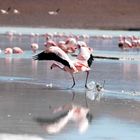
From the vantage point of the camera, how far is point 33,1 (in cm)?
7681

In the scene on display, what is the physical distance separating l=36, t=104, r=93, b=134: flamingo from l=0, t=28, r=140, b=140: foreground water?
0.13m

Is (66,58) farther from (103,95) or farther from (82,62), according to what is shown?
(103,95)

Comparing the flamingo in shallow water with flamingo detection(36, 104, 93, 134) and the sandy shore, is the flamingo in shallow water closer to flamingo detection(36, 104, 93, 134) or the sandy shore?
flamingo detection(36, 104, 93, 134)

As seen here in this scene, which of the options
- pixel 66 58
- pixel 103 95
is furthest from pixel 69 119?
pixel 66 58

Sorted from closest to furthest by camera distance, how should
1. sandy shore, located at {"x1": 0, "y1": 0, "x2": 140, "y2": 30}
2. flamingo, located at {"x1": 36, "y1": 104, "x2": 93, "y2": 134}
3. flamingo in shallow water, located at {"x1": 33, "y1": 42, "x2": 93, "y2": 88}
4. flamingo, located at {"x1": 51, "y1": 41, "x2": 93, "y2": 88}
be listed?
flamingo, located at {"x1": 36, "y1": 104, "x2": 93, "y2": 134}
flamingo in shallow water, located at {"x1": 33, "y1": 42, "x2": 93, "y2": 88}
flamingo, located at {"x1": 51, "y1": 41, "x2": 93, "y2": 88}
sandy shore, located at {"x1": 0, "y1": 0, "x2": 140, "y2": 30}

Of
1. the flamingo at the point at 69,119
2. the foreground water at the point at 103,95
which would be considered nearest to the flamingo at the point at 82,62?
the foreground water at the point at 103,95

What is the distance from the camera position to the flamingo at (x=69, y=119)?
34.1 feet

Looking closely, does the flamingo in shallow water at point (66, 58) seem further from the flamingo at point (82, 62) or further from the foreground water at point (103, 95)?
the foreground water at point (103, 95)

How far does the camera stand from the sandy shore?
65.1 metres

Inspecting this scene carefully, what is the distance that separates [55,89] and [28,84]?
97cm

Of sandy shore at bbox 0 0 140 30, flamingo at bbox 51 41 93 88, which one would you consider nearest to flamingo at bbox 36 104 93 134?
flamingo at bbox 51 41 93 88

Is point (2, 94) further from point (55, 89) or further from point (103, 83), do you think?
point (103, 83)

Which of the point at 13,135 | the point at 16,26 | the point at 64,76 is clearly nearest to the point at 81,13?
the point at 16,26

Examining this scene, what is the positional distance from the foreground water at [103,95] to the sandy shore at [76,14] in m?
39.9
